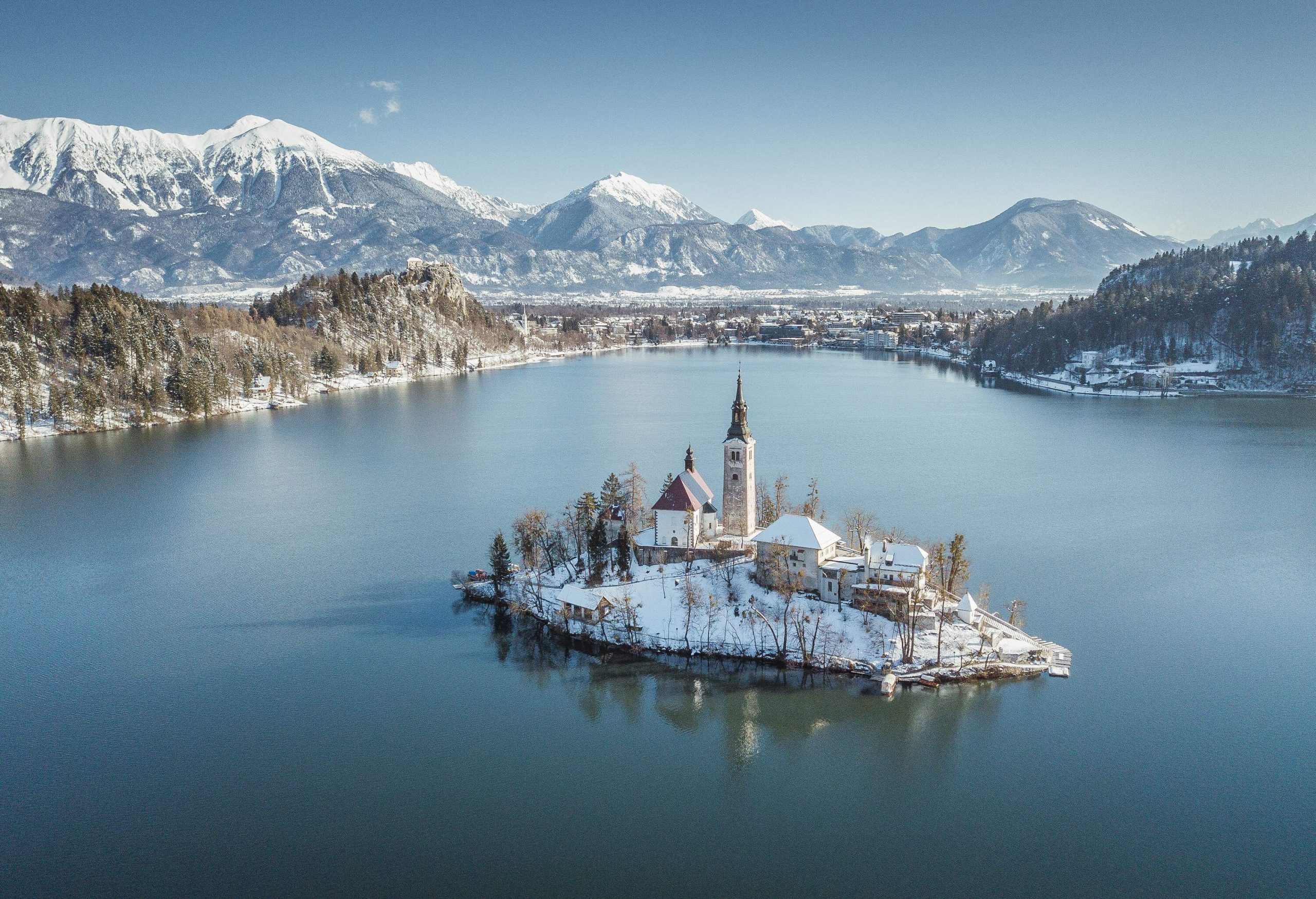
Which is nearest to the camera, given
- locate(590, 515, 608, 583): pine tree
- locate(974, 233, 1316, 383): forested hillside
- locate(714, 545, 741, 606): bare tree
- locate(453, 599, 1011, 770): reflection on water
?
locate(453, 599, 1011, 770): reflection on water

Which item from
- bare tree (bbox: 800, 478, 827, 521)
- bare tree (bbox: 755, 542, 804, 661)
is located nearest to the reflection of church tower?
bare tree (bbox: 800, 478, 827, 521)

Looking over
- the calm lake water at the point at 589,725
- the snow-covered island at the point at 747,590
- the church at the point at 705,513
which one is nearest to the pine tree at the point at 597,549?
the snow-covered island at the point at 747,590

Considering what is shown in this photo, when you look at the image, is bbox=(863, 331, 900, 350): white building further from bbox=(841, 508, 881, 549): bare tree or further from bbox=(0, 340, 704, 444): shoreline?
bbox=(841, 508, 881, 549): bare tree

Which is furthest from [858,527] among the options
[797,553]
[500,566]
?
[500,566]

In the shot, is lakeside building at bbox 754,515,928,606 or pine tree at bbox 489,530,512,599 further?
pine tree at bbox 489,530,512,599

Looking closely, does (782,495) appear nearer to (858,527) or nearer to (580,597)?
(858,527)

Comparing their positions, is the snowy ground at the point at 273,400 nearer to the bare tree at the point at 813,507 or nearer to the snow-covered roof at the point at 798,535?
the bare tree at the point at 813,507

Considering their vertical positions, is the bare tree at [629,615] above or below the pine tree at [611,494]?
below

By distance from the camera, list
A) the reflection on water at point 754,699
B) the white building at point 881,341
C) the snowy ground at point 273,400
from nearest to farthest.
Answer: the reflection on water at point 754,699, the snowy ground at point 273,400, the white building at point 881,341
